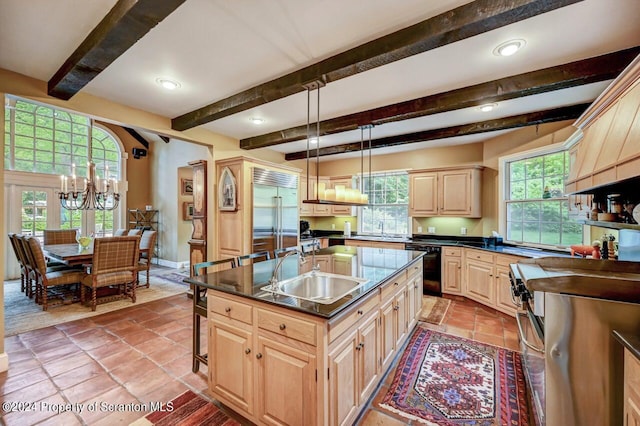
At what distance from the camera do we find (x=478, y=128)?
3816mm

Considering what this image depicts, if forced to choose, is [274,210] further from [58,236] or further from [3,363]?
[58,236]

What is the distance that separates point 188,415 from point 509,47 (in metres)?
3.64

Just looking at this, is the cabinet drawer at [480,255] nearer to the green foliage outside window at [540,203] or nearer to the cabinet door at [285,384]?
the green foliage outside window at [540,203]

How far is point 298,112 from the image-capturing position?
3.58 metres

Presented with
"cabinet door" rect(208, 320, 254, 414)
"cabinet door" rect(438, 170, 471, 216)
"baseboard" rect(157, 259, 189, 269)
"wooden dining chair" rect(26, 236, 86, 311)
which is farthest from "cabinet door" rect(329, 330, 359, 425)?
"baseboard" rect(157, 259, 189, 269)

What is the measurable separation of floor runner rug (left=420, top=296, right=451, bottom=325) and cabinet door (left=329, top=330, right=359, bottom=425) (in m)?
2.20

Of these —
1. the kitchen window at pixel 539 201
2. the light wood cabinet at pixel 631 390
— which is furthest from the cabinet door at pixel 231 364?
the kitchen window at pixel 539 201

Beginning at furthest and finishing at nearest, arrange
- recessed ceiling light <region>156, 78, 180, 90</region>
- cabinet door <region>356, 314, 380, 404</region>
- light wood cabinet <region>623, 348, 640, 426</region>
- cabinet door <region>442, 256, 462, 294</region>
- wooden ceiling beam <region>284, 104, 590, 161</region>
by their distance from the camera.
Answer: cabinet door <region>442, 256, 462, 294</region> → wooden ceiling beam <region>284, 104, 590, 161</region> → recessed ceiling light <region>156, 78, 180, 90</region> → cabinet door <region>356, 314, 380, 404</region> → light wood cabinet <region>623, 348, 640, 426</region>

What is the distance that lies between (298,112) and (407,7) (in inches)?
81.8

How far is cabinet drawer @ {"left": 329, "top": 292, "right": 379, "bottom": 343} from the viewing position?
150 centimetres

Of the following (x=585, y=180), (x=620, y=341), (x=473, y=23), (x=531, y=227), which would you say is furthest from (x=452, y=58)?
(x=531, y=227)

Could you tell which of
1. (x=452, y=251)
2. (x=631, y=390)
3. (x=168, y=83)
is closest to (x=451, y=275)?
(x=452, y=251)

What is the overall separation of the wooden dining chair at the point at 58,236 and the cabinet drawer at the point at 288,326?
20.4ft

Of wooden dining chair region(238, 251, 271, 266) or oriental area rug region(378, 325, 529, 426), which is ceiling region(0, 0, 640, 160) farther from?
oriental area rug region(378, 325, 529, 426)
